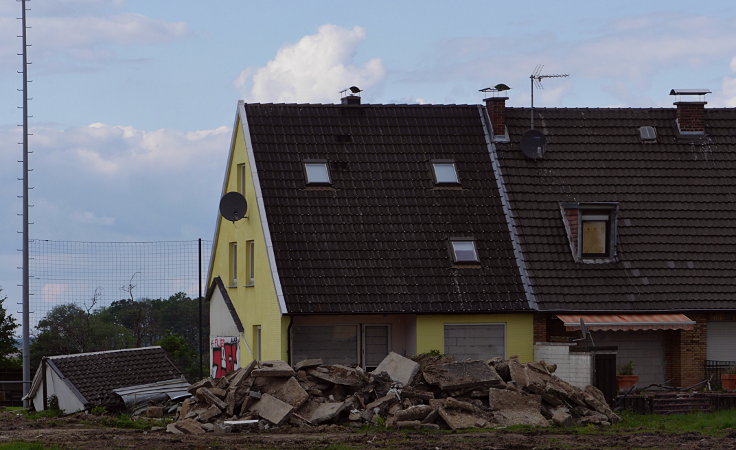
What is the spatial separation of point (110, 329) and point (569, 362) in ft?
84.8

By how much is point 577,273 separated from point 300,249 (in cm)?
698

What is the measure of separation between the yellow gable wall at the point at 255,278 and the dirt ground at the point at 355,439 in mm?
6164

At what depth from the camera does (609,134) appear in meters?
35.8

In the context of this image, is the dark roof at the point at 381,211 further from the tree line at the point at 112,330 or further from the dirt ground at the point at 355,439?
the tree line at the point at 112,330

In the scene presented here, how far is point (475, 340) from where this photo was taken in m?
32.4

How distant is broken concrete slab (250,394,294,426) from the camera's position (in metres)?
25.6

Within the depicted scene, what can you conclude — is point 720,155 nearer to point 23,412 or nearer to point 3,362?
point 23,412

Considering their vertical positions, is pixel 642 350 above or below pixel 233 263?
below

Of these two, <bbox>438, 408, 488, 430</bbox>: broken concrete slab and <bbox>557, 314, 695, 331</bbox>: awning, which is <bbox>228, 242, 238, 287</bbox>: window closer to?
<bbox>557, 314, 695, 331</bbox>: awning

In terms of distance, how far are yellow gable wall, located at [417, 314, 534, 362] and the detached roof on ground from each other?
5.99 meters

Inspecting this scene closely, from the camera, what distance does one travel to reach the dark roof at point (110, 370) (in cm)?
3112

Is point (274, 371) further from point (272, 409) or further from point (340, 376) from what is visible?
point (340, 376)

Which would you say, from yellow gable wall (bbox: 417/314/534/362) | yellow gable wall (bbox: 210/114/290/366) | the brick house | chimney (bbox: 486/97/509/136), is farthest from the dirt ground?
chimney (bbox: 486/97/509/136)

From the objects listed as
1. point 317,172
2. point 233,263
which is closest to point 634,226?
point 317,172
